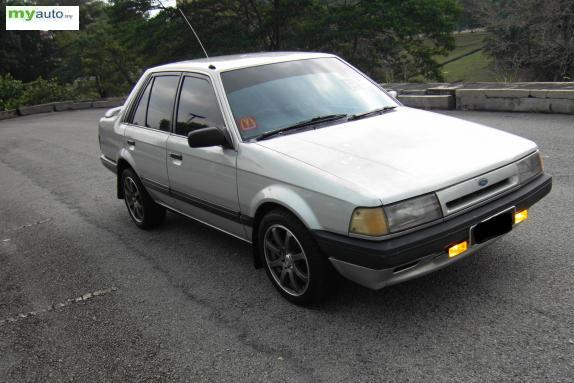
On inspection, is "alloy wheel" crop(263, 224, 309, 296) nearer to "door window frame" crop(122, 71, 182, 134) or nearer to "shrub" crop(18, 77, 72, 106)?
"door window frame" crop(122, 71, 182, 134)

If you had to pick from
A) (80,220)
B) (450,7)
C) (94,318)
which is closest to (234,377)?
(94,318)

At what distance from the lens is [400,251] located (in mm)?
2893

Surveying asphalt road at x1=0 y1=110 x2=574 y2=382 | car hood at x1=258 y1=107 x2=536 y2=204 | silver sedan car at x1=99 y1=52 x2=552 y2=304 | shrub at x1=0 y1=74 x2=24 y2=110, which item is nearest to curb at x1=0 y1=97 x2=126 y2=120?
shrub at x1=0 y1=74 x2=24 y2=110

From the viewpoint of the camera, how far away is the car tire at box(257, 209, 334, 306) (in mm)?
3287

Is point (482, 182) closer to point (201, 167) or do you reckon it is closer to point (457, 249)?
point (457, 249)

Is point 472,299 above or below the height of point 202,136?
below

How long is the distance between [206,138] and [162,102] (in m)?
1.32

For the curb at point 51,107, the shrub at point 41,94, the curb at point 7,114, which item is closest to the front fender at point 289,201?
the curb at point 51,107

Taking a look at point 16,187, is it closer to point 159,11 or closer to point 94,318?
point 94,318

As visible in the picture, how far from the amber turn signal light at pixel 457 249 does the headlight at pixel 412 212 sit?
22 cm

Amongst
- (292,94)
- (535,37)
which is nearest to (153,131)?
(292,94)

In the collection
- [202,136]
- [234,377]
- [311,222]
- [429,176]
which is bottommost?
[234,377]

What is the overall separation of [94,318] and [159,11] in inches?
942

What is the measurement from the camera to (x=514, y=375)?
8.61ft
